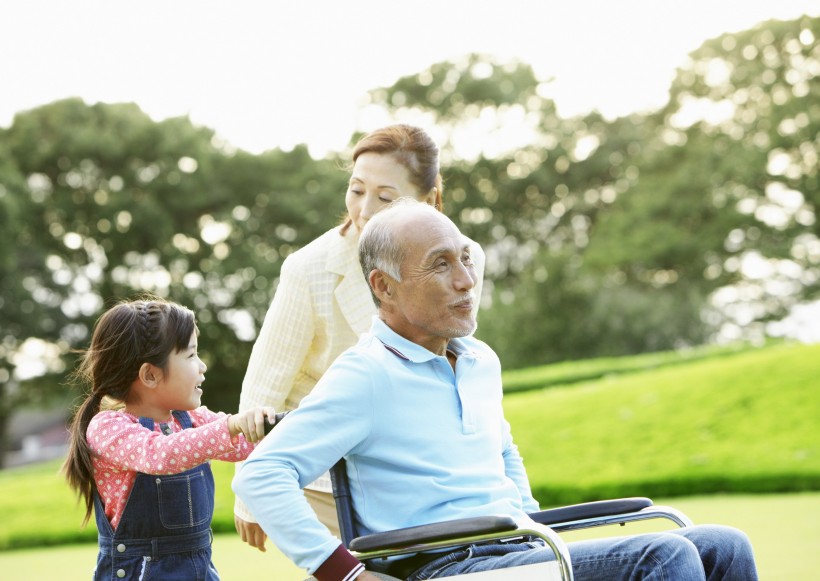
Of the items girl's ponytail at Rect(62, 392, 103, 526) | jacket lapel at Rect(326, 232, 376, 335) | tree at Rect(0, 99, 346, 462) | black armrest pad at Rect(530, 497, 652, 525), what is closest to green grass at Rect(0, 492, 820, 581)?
black armrest pad at Rect(530, 497, 652, 525)

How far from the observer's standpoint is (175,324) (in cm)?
236

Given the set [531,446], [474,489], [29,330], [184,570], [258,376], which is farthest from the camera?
[29,330]

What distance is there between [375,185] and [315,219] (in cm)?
2001

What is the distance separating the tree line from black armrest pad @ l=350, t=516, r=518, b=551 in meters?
17.3

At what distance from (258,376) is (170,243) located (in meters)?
19.6

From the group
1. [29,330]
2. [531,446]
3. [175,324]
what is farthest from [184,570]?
[29,330]

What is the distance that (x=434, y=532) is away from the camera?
1750mm

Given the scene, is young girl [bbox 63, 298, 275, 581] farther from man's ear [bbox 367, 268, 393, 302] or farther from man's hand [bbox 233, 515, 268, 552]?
man's ear [bbox 367, 268, 393, 302]

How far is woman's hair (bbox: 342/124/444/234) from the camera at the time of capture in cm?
273

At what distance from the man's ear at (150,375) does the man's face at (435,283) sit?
631 millimetres

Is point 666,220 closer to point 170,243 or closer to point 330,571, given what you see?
point 170,243

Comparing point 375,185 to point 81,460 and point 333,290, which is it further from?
point 81,460

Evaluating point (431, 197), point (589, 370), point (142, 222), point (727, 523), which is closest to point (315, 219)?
point (142, 222)

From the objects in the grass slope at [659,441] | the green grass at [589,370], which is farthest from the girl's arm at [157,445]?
the green grass at [589,370]
